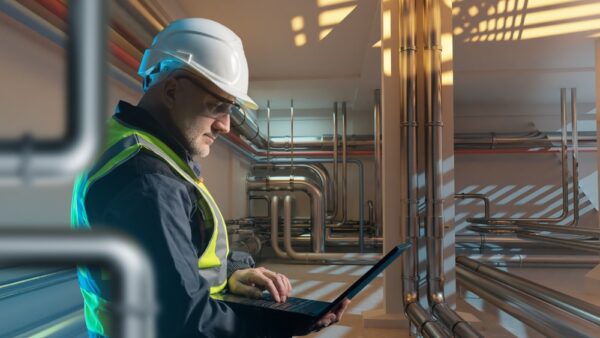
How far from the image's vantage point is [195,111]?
98cm

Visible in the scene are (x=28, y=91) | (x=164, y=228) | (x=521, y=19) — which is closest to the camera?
(x=164, y=228)

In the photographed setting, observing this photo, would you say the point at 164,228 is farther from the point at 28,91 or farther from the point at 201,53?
the point at 28,91

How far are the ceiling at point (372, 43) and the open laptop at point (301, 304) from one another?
83.1 inches

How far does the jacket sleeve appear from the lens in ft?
2.30

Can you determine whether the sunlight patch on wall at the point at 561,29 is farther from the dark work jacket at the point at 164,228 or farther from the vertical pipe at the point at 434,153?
the dark work jacket at the point at 164,228

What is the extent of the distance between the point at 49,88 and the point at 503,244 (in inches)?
182

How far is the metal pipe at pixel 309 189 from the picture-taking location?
4.67m

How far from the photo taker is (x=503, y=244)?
15.5 feet

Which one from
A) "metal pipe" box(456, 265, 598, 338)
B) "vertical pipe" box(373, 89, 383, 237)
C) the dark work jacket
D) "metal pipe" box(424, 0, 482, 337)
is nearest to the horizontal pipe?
"vertical pipe" box(373, 89, 383, 237)

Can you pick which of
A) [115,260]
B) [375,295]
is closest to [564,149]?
[375,295]

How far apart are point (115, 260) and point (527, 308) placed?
6.90 ft

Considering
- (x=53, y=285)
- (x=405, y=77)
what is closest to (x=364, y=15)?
(x=405, y=77)

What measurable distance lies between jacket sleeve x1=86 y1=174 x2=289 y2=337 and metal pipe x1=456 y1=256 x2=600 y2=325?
1530mm

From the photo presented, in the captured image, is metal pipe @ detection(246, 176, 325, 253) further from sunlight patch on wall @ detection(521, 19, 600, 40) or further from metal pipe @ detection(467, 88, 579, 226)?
sunlight patch on wall @ detection(521, 19, 600, 40)
